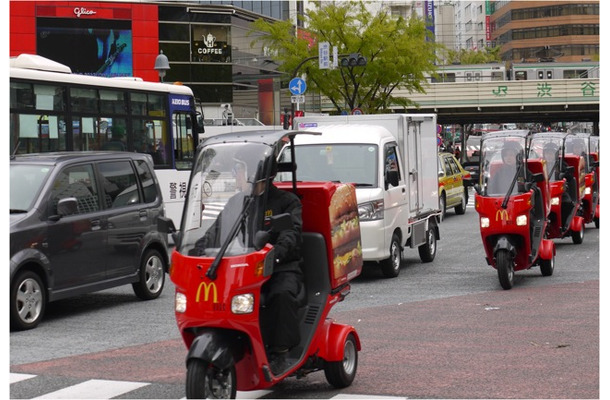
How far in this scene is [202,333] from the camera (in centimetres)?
725

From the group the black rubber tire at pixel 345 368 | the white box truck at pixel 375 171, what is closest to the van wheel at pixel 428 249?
the white box truck at pixel 375 171

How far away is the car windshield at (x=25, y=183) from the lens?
1231 cm

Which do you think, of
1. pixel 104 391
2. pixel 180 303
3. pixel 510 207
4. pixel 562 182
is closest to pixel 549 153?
pixel 562 182

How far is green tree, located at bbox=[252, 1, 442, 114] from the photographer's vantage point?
2048 inches

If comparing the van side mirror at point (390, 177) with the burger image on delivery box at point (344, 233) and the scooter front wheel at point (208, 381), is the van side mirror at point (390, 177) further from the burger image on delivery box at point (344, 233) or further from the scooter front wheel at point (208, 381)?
the scooter front wheel at point (208, 381)

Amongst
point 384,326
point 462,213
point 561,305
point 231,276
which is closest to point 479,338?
point 384,326

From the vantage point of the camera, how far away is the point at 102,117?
20.7 metres

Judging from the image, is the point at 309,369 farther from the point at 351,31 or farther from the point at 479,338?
the point at 351,31

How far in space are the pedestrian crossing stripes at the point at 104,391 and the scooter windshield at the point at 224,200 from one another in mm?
1384

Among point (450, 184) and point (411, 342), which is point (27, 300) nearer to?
point (411, 342)

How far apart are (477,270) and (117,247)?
6723 millimetres

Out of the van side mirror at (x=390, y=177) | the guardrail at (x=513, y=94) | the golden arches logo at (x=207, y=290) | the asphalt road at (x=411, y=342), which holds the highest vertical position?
the guardrail at (x=513, y=94)

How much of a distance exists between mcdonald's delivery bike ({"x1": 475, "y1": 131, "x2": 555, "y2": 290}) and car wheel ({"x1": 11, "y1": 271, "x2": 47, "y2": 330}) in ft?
21.0

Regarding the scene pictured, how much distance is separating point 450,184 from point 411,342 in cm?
2004
